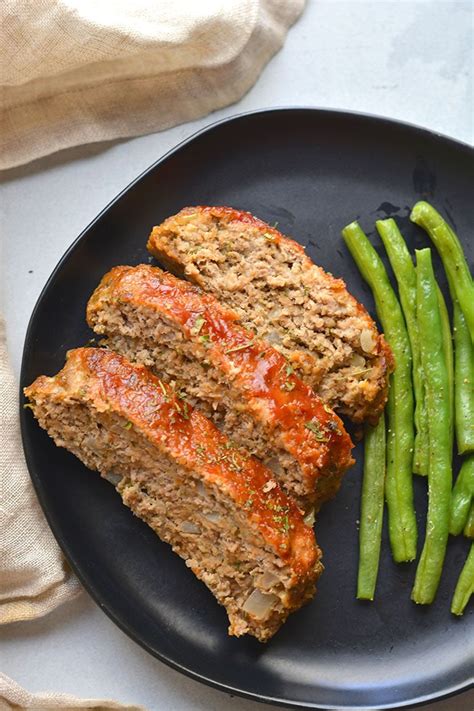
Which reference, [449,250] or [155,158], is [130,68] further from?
[449,250]

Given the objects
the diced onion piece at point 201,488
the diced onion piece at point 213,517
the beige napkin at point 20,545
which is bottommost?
the beige napkin at point 20,545

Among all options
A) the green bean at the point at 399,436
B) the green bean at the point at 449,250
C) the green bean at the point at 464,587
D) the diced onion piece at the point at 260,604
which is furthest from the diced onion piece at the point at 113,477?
the green bean at the point at 449,250

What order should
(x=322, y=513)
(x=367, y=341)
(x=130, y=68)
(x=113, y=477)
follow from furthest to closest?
(x=130, y=68)
(x=322, y=513)
(x=113, y=477)
(x=367, y=341)

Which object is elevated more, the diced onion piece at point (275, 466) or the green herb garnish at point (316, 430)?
the green herb garnish at point (316, 430)

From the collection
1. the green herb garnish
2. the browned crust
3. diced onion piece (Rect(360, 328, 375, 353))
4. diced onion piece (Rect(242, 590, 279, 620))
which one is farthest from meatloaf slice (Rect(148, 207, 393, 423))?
diced onion piece (Rect(242, 590, 279, 620))

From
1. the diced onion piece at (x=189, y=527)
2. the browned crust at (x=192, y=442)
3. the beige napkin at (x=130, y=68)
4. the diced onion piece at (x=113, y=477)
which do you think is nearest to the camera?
the browned crust at (x=192, y=442)

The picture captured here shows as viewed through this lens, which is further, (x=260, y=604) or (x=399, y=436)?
(x=399, y=436)

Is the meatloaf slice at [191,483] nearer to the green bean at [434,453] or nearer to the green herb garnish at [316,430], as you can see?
the green herb garnish at [316,430]

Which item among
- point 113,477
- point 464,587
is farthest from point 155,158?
point 464,587

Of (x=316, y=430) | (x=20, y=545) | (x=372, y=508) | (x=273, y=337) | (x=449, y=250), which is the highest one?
(x=449, y=250)
